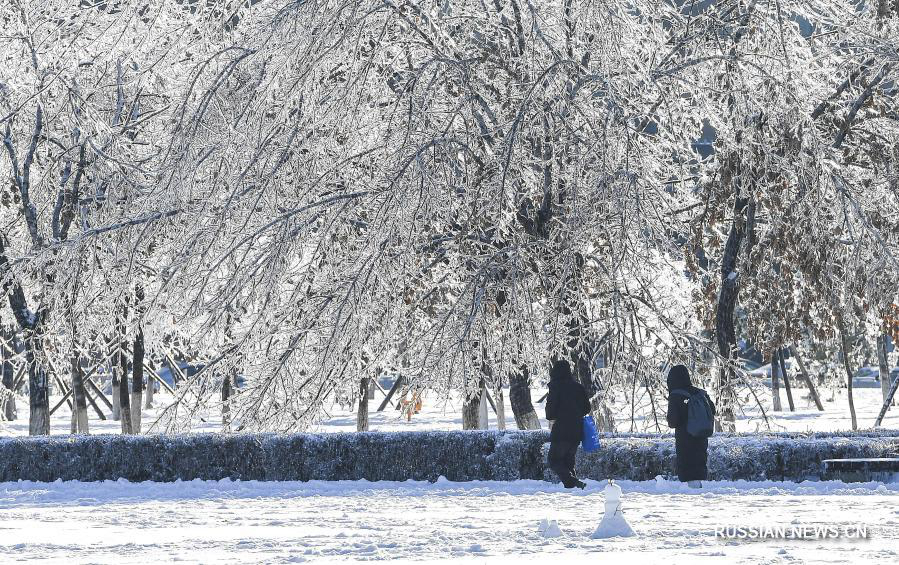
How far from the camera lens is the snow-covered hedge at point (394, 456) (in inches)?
497

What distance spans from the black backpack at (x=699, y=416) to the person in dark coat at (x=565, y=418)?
990mm

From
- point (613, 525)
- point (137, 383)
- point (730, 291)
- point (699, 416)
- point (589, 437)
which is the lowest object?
point (613, 525)

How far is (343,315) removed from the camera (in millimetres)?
11742

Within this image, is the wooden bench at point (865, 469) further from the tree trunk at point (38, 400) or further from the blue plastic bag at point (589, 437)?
the tree trunk at point (38, 400)

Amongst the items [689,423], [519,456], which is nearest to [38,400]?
→ [519,456]

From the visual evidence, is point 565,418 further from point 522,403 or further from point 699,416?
point 522,403

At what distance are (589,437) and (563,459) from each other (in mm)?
344

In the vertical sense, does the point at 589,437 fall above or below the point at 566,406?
below

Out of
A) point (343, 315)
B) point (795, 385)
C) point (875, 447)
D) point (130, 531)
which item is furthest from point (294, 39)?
point (795, 385)

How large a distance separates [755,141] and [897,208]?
128 inches

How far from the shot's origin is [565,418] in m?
12.1

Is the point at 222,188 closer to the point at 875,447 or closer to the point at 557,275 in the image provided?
the point at 557,275

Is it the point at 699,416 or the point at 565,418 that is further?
the point at 565,418

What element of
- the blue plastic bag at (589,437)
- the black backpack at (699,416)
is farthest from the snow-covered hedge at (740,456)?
the black backpack at (699,416)
